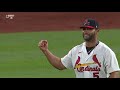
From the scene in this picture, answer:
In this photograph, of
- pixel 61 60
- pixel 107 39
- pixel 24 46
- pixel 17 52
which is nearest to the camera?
pixel 61 60

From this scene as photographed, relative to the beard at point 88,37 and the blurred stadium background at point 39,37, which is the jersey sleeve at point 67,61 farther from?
the blurred stadium background at point 39,37

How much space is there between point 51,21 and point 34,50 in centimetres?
753

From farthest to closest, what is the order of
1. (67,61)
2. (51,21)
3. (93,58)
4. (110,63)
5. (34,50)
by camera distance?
1. (51,21)
2. (34,50)
3. (67,61)
4. (93,58)
5. (110,63)

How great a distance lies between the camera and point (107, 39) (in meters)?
16.8

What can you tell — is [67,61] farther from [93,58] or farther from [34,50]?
[34,50]

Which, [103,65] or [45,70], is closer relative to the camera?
[103,65]

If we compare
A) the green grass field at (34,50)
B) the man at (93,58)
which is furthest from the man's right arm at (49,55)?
the green grass field at (34,50)

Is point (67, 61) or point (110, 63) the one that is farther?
point (67, 61)

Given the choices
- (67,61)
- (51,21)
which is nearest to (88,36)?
(67,61)

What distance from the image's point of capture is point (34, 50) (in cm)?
1459
